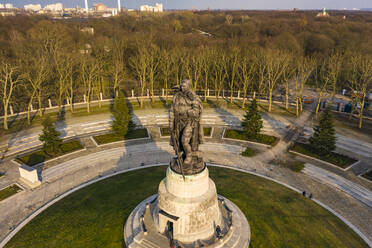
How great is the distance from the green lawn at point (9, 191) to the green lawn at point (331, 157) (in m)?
33.8

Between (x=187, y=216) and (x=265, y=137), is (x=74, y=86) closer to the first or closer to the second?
(x=265, y=137)

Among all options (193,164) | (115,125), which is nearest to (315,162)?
(193,164)

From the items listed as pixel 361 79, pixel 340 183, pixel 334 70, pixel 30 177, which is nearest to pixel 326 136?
pixel 340 183

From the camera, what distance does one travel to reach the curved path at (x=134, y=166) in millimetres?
22594

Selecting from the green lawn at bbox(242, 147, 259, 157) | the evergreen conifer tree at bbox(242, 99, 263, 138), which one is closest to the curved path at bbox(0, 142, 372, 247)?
the green lawn at bbox(242, 147, 259, 157)

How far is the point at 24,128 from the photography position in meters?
39.4

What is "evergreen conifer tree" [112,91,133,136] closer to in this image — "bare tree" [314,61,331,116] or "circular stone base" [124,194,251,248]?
"circular stone base" [124,194,251,248]

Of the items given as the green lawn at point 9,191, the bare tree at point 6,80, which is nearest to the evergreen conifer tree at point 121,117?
the green lawn at point 9,191

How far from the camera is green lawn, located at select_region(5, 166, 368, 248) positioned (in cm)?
1923

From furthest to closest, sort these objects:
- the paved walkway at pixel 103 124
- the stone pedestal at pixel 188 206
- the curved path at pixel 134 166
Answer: the paved walkway at pixel 103 124 → the curved path at pixel 134 166 → the stone pedestal at pixel 188 206

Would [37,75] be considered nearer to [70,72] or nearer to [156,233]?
[70,72]

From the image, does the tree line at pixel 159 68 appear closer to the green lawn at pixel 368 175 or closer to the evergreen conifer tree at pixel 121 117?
the evergreen conifer tree at pixel 121 117

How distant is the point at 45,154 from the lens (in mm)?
32625

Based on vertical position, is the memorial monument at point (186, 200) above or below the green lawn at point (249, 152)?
above
